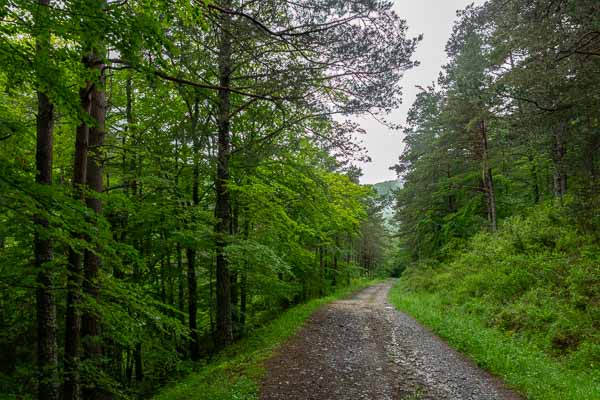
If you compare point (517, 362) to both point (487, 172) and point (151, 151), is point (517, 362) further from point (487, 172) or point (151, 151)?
point (487, 172)

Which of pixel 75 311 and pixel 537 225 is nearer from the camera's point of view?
pixel 75 311

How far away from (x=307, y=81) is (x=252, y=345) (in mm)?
7037

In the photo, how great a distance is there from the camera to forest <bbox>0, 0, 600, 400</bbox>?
371 centimetres

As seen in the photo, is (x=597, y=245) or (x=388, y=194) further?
(x=388, y=194)

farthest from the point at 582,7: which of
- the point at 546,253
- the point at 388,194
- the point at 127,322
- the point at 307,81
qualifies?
the point at 388,194

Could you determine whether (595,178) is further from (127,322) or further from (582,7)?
(127,322)

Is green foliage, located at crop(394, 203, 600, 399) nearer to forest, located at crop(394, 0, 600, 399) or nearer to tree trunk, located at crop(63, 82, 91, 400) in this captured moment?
forest, located at crop(394, 0, 600, 399)

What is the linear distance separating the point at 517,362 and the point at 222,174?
833 cm

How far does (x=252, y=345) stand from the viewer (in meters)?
9.24

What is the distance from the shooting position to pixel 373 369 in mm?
6984

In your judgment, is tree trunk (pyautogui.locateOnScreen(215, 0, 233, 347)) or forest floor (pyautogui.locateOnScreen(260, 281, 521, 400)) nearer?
forest floor (pyautogui.locateOnScreen(260, 281, 521, 400))

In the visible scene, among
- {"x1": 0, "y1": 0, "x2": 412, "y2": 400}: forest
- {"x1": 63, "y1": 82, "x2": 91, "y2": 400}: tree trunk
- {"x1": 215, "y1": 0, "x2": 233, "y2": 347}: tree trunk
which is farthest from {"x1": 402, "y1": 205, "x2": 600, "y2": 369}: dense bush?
{"x1": 63, "y1": 82, "x2": 91, "y2": 400}: tree trunk

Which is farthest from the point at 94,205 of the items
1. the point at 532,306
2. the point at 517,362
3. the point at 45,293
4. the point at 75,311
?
the point at 532,306

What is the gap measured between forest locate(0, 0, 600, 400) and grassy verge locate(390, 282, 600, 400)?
0.06m
